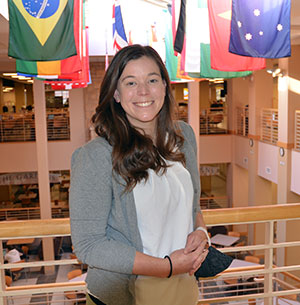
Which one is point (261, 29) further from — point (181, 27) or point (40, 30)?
point (40, 30)

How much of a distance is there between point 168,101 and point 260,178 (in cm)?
1292

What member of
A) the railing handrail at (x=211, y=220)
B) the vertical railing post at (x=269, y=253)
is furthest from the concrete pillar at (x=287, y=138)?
the railing handrail at (x=211, y=220)

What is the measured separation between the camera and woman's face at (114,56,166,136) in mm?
1412

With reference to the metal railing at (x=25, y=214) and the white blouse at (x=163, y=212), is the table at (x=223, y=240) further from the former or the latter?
the white blouse at (x=163, y=212)

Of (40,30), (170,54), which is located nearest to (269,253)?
(40,30)

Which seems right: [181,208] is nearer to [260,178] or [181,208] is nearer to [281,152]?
[281,152]

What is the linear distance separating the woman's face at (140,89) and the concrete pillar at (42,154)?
996 centimetres

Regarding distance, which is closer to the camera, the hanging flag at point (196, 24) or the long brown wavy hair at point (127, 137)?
the long brown wavy hair at point (127, 137)

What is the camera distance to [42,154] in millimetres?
11422

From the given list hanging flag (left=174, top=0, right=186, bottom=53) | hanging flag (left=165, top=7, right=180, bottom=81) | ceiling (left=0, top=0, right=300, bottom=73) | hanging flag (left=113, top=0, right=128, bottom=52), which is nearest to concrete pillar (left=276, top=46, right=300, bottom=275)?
ceiling (left=0, top=0, right=300, bottom=73)

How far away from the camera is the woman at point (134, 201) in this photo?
1279mm

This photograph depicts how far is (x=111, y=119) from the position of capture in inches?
56.2

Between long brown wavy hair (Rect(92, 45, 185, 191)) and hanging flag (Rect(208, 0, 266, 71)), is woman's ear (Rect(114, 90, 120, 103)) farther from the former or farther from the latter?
hanging flag (Rect(208, 0, 266, 71))

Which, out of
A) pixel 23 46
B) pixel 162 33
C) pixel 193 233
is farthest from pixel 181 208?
pixel 162 33
